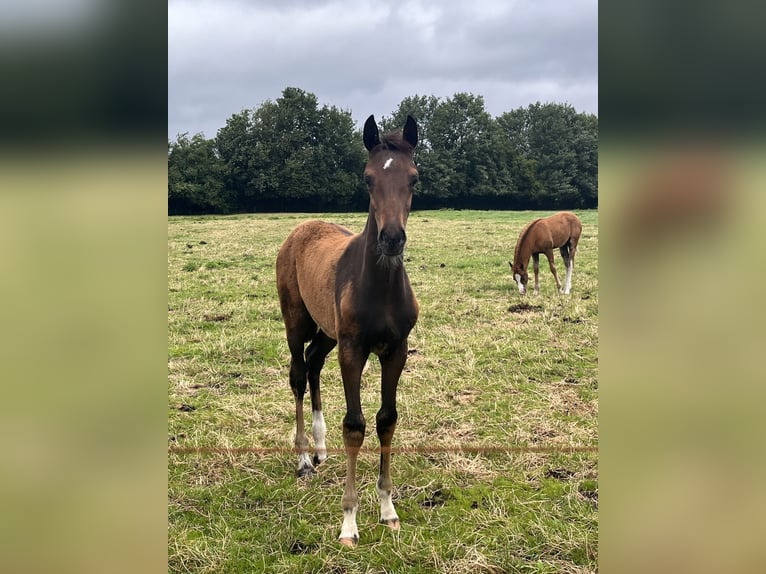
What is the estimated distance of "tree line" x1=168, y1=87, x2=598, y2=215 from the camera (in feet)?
21.5

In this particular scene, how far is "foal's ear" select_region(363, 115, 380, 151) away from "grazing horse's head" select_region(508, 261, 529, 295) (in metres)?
7.75

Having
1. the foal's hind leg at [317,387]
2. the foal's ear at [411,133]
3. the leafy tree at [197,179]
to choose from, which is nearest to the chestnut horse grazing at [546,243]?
the foal's hind leg at [317,387]

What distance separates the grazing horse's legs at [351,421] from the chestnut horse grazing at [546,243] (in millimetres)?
7660

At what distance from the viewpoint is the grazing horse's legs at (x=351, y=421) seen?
10.7ft

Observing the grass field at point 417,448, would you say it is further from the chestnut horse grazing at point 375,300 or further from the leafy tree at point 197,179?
the leafy tree at point 197,179

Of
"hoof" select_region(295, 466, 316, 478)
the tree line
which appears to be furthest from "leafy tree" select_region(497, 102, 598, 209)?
"hoof" select_region(295, 466, 316, 478)

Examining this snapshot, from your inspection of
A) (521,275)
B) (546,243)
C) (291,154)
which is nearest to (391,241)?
(521,275)

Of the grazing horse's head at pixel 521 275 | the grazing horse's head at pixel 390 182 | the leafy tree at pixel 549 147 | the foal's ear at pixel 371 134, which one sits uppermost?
the leafy tree at pixel 549 147

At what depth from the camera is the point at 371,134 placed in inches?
123

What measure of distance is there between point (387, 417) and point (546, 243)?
859 centimetres

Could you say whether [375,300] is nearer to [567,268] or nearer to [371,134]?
[371,134]

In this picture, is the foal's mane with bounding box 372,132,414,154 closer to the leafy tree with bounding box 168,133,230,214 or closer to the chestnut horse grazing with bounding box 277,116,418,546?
the chestnut horse grazing with bounding box 277,116,418,546
